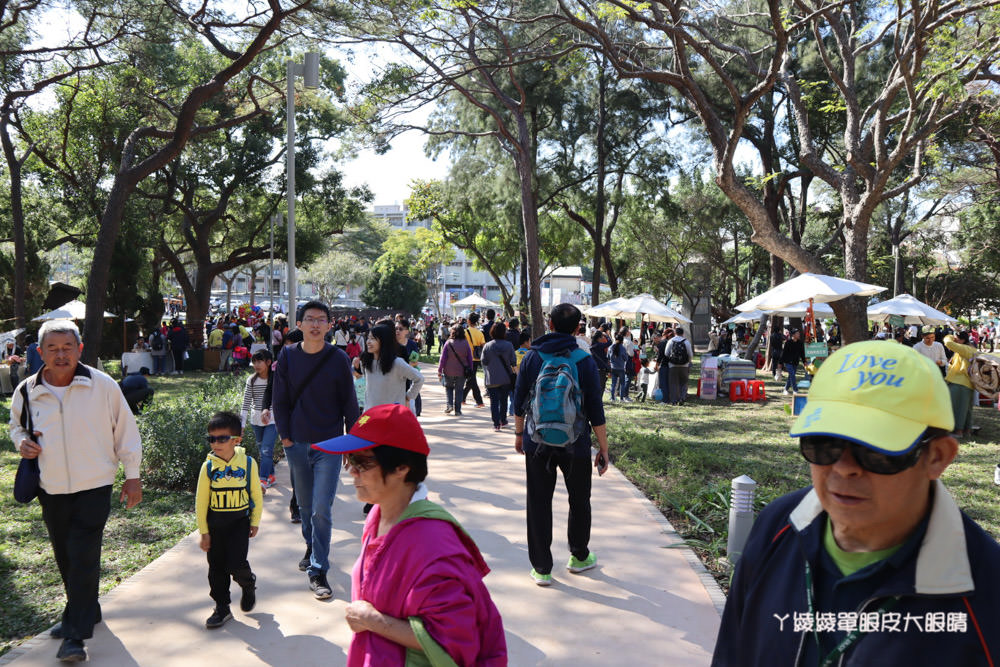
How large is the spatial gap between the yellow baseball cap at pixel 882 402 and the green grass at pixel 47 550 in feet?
15.0

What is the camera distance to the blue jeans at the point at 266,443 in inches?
291

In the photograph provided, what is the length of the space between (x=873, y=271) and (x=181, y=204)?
3353cm

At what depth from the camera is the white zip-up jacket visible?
12.8 ft

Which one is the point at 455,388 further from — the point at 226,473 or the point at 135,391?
the point at 226,473

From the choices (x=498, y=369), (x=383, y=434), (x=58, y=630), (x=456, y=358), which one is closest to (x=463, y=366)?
(x=456, y=358)

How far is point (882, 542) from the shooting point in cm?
134

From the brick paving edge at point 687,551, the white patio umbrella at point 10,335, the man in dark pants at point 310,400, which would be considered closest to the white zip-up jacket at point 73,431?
the man in dark pants at point 310,400

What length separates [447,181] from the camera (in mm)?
26281

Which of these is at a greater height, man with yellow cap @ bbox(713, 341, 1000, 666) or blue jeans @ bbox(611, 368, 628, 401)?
man with yellow cap @ bbox(713, 341, 1000, 666)

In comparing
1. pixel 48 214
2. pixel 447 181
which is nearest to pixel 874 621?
pixel 447 181

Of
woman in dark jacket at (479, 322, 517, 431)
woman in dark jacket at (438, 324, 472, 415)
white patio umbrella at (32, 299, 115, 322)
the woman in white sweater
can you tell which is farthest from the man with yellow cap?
white patio umbrella at (32, 299, 115, 322)

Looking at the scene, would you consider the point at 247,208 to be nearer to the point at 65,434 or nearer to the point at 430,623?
the point at 65,434

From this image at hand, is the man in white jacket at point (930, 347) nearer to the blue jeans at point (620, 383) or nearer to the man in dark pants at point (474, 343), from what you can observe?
the blue jeans at point (620, 383)

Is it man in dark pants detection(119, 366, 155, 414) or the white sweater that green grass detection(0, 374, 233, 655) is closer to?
man in dark pants detection(119, 366, 155, 414)
